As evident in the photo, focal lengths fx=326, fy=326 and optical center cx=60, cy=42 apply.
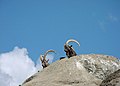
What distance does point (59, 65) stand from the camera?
86.7 ft

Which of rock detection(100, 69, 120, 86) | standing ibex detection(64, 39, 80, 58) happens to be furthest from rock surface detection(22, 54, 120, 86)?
rock detection(100, 69, 120, 86)

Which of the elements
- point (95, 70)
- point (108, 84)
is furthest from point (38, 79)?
point (108, 84)

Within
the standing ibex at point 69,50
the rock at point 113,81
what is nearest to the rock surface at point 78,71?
the standing ibex at point 69,50

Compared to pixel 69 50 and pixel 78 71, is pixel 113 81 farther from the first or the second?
pixel 69 50

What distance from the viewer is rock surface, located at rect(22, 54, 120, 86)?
2338 cm

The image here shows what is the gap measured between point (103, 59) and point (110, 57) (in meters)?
1.31

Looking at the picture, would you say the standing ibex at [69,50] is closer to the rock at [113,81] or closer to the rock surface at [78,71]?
the rock surface at [78,71]

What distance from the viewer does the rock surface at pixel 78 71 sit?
76.7 ft

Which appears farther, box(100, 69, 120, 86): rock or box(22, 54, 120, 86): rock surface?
box(22, 54, 120, 86): rock surface

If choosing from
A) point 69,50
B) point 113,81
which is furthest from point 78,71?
point 113,81

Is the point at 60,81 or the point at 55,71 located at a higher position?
the point at 55,71

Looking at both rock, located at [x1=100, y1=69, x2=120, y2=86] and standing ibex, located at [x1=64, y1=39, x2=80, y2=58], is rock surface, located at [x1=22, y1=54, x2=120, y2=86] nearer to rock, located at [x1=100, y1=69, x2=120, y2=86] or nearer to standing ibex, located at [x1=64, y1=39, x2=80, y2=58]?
standing ibex, located at [x1=64, y1=39, x2=80, y2=58]

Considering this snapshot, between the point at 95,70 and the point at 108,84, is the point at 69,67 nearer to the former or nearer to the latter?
the point at 95,70

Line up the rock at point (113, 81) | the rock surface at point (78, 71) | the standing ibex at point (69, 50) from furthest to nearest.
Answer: the standing ibex at point (69, 50) < the rock surface at point (78, 71) < the rock at point (113, 81)
